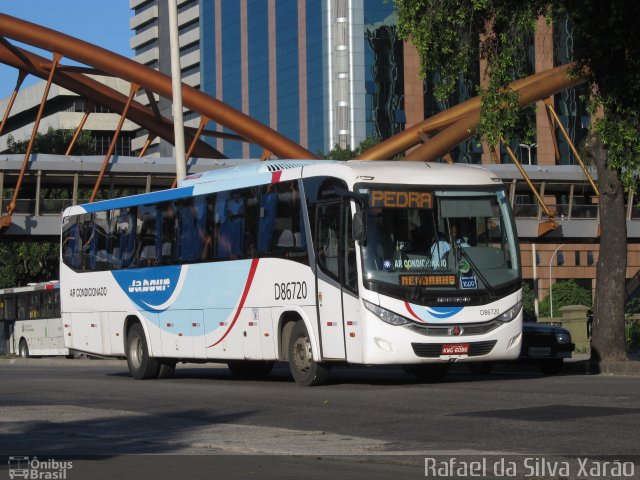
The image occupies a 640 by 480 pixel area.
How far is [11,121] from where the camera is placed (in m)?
167

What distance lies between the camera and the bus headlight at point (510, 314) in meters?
19.7

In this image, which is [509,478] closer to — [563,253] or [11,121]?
[563,253]

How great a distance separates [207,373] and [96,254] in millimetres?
3564

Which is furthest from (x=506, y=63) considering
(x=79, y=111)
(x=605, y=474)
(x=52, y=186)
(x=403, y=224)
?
(x=79, y=111)

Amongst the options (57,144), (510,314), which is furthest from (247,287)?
(57,144)

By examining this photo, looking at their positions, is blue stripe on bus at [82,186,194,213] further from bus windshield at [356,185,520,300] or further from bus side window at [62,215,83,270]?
bus windshield at [356,185,520,300]

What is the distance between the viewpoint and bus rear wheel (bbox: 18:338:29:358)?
5220 centimetres

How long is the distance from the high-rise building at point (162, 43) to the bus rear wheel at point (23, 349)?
102971 mm

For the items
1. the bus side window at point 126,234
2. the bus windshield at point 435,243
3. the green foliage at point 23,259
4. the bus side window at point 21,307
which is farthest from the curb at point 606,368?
the green foliage at point 23,259

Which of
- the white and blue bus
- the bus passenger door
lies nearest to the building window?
the white and blue bus

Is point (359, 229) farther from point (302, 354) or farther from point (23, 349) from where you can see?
point (23, 349)

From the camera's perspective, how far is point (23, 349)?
173 ft

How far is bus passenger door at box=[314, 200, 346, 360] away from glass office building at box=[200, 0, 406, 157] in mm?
94457

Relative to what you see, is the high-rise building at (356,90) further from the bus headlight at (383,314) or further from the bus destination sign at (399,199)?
the bus headlight at (383,314)
